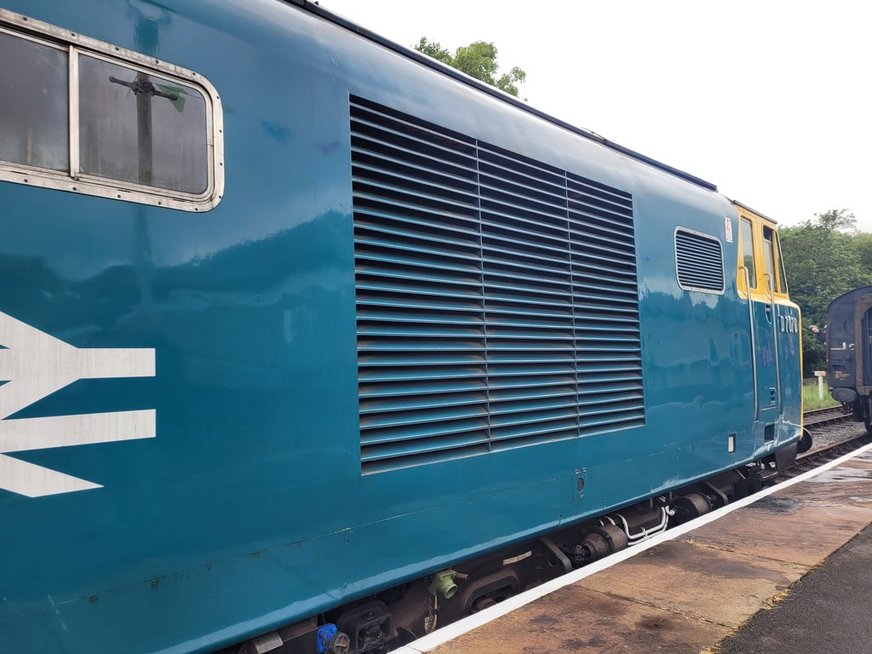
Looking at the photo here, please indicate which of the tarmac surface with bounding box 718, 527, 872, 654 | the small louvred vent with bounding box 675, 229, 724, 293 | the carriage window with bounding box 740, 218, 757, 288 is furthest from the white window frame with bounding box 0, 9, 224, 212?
the carriage window with bounding box 740, 218, 757, 288

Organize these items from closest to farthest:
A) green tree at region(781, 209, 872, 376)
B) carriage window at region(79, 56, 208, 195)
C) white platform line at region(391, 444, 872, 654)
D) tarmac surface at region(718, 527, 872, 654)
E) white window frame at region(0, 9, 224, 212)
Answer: white window frame at region(0, 9, 224, 212), carriage window at region(79, 56, 208, 195), white platform line at region(391, 444, 872, 654), tarmac surface at region(718, 527, 872, 654), green tree at region(781, 209, 872, 376)

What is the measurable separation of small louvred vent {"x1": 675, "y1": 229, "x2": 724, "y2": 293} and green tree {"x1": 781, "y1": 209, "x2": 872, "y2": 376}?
34437 millimetres

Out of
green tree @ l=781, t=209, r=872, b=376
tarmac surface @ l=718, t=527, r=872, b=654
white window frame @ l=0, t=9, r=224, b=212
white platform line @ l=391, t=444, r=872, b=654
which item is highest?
green tree @ l=781, t=209, r=872, b=376

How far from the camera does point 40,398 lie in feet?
5.68

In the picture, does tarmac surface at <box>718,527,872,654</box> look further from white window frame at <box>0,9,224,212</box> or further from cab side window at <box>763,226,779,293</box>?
cab side window at <box>763,226,779,293</box>

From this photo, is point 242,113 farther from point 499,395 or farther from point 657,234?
point 657,234

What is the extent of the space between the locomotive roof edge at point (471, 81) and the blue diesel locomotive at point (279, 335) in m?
0.02

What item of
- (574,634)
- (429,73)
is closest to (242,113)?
(429,73)

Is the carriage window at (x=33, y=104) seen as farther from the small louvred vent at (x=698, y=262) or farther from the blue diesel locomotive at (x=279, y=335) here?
the small louvred vent at (x=698, y=262)

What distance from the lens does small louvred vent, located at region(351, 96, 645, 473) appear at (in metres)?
2.76

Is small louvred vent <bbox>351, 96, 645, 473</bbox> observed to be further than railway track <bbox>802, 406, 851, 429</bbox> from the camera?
No

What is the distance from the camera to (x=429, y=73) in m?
3.27

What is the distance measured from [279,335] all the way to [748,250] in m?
5.43

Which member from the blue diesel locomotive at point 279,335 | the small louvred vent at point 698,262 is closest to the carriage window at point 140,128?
the blue diesel locomotive at point 279,335
